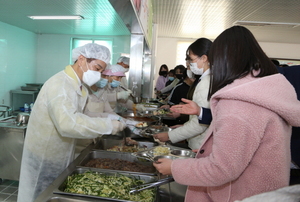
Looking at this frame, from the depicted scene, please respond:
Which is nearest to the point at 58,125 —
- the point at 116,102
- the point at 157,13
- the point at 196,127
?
the point at 196,127

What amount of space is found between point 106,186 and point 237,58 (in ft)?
3.68

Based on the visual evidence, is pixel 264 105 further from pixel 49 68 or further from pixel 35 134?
pixel 49 68

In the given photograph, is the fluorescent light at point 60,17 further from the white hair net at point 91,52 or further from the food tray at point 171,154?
the food tray at point 171,154

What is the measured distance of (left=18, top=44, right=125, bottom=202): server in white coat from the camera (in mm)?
1486

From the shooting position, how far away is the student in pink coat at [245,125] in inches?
31.9

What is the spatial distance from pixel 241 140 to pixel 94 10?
420 cm

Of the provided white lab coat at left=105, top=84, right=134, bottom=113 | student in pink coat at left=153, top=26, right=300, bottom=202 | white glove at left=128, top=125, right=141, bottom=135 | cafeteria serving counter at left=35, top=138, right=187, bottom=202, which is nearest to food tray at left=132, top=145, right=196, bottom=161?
cafeteria serving counter at left=35, top=138, right=187, bottom=202

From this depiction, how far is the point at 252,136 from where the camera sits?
808 millimetres

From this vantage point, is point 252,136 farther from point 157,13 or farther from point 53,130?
point 157,13

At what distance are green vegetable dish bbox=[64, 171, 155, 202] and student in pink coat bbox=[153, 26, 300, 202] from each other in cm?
55

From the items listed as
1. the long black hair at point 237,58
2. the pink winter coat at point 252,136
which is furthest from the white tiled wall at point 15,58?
the pink winter coat at point 252,136

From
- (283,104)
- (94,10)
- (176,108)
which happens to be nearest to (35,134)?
A: (176,108)

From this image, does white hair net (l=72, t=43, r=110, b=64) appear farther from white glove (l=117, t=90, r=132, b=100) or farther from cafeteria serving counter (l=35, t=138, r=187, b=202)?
white glove (l=117, t=90, r=132, b=100)

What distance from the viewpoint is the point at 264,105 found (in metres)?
0.80
